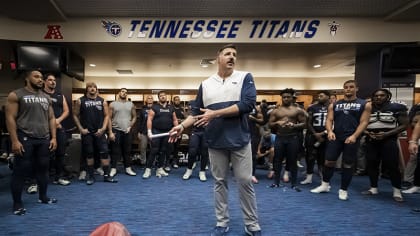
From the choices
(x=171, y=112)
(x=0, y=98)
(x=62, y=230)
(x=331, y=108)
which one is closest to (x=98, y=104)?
(x=171, y=112)

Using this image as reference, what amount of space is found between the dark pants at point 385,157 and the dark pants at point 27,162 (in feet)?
13.3

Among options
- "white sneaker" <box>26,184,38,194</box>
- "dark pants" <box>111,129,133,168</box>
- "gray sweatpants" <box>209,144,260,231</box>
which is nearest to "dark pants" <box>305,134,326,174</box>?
"gray sweatpants" <box>209,144,260,231</box>

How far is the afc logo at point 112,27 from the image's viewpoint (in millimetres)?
4848

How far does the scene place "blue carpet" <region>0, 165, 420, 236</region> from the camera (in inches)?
94.0

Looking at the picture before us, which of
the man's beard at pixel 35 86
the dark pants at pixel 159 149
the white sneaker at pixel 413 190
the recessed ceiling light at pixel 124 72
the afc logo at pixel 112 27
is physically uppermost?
A: the afc logo at pixel 112 27

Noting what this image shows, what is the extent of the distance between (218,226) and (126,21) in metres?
4.10

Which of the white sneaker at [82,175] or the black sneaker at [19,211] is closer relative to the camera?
the black sneaker at [19,211]

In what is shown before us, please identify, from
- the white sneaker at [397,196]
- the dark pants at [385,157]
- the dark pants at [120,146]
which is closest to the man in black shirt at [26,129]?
the dark pants at [120,146]

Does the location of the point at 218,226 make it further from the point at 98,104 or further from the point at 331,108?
the point at 98,104

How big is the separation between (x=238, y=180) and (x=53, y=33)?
459cm

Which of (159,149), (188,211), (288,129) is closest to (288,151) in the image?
(288,129)

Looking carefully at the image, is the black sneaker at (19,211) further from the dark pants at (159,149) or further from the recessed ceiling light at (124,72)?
the recessed ceiling light at (124,72)

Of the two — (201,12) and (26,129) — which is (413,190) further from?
(26,129)

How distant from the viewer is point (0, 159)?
6.30 m
